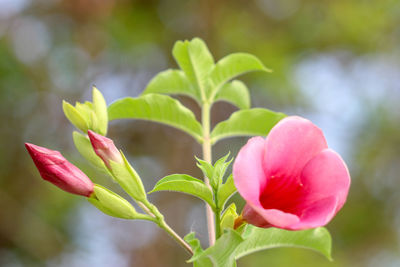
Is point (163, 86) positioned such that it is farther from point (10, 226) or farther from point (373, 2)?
point (373, 2)

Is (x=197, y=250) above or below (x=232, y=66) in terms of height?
below

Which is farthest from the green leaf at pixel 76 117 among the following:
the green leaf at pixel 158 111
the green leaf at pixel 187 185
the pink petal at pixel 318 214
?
the pink petal at pixel 318 214

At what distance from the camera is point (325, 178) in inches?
32.0

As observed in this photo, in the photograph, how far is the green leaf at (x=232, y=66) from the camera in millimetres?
1198

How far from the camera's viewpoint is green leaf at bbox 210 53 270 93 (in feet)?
3.93

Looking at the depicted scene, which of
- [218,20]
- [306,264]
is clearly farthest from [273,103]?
[306,264]

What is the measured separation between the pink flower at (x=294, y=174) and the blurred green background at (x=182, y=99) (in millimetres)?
3857

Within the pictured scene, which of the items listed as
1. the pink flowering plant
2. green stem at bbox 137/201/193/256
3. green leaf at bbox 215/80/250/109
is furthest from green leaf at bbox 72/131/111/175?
green leaf at bbox 215/80/250/109

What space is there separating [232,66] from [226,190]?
0.49 m

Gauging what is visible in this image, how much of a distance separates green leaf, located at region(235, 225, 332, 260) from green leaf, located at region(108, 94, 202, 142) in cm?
34

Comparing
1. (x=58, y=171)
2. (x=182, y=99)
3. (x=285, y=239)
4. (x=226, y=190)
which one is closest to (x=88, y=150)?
(x=58, y=171)

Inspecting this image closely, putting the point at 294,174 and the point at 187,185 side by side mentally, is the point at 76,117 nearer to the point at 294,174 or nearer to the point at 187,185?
the point at 187,185

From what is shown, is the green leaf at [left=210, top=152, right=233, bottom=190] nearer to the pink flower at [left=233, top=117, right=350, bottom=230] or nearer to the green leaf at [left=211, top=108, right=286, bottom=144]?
the pink flower at [left=233, top=117, right=350, bottom=230]

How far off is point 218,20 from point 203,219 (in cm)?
260
